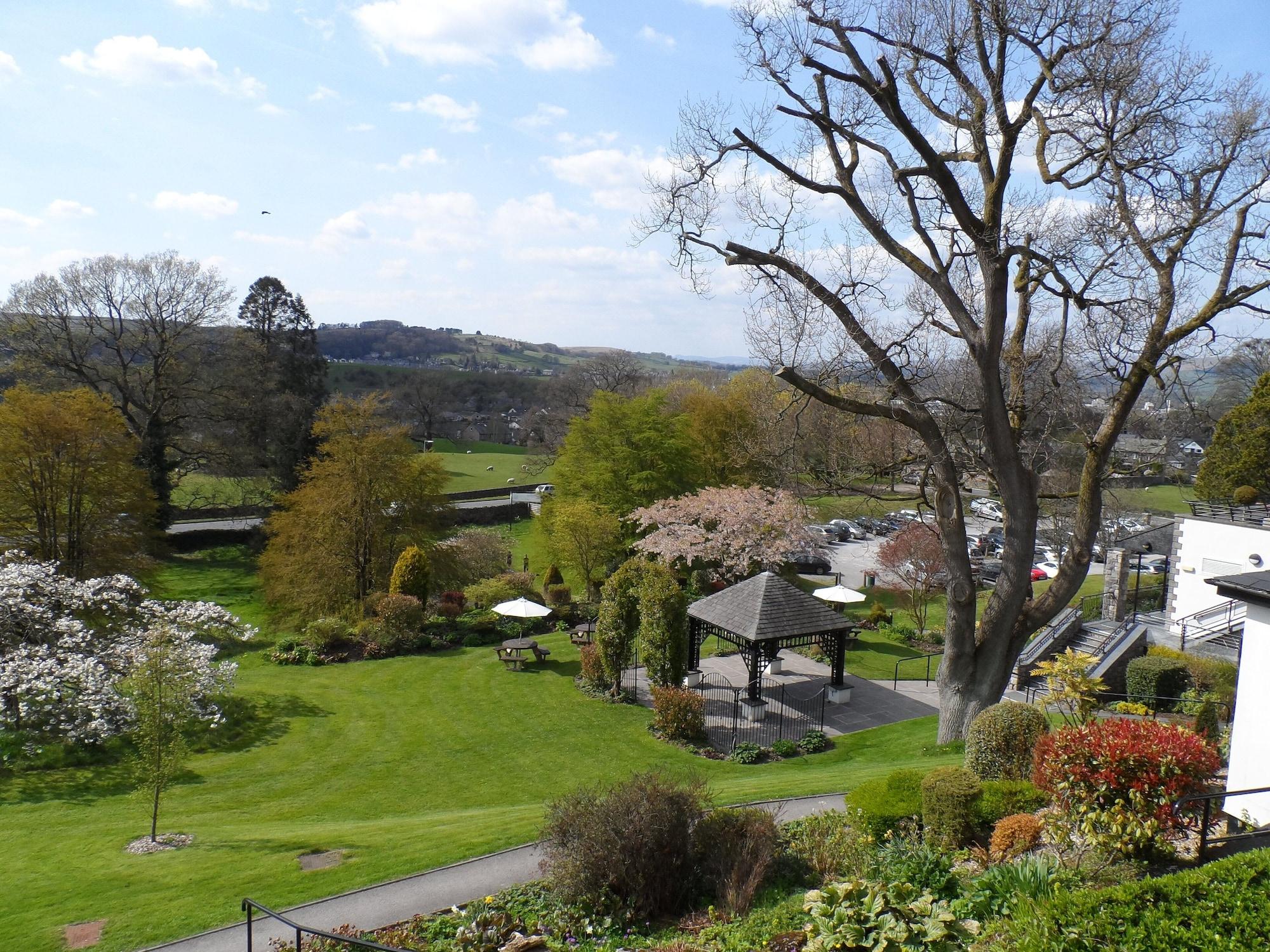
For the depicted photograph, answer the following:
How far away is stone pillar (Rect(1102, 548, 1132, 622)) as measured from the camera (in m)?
22.0

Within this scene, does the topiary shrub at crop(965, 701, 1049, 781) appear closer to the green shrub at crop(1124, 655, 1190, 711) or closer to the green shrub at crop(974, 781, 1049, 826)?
the green shrub at crop(974, 781, 1049, 826)

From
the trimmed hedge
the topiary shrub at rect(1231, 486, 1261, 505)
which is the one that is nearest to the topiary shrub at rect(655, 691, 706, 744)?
the trimmed hedge

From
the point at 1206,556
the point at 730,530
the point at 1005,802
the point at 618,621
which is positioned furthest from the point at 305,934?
the point at 1206,556

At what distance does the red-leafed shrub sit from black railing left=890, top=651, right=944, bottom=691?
11398 mm

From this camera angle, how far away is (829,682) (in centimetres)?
1880

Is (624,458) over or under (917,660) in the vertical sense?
over

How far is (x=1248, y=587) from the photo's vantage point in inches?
304

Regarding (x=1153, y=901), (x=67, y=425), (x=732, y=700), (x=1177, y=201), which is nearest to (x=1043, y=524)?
(x=732, y=700)

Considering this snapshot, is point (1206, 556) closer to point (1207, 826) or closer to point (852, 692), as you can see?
point (852, 692)

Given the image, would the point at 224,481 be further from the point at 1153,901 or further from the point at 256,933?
the point at 1153,901

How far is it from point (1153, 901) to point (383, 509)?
81.5 feet

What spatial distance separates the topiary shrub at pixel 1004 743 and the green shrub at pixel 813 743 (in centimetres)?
606

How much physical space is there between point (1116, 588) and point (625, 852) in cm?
2048

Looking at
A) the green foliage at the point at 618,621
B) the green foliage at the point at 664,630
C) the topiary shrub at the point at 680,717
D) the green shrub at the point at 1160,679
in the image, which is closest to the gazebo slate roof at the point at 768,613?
the green foliage at the point at 664,630
